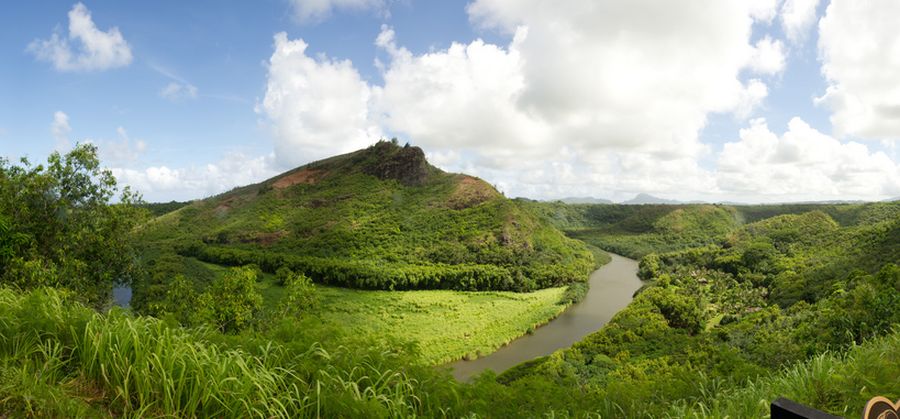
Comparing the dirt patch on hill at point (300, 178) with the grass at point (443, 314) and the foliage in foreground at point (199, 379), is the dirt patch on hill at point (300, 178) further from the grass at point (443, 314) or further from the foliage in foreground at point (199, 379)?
the foliage in foreground at point (199, 379)

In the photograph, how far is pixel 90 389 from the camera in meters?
3.72

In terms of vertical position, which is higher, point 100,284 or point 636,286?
point 100,284

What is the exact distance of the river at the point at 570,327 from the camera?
35188 mm

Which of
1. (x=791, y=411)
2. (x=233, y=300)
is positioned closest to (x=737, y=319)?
(x=233, y=300)

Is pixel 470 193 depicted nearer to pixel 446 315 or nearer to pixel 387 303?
pixel 387 303

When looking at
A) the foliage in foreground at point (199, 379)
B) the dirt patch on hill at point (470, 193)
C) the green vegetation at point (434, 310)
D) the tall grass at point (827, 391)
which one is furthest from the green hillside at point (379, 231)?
the tall grass at point (827, 391)

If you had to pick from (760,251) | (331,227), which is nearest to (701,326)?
(760,251)

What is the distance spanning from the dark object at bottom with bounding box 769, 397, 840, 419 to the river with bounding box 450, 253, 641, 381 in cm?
1906

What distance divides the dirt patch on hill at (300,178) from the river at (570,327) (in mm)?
70202

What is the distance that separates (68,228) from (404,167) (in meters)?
94.5

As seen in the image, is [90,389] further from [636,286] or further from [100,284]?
[636,286]

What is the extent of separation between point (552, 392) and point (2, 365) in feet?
31.3

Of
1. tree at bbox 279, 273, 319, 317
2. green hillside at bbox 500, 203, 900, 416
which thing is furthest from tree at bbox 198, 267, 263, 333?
green hillside at bbox 500, 203, 900, 416

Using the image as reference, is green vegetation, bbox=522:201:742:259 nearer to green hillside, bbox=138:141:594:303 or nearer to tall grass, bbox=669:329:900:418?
green hillside, bbox=138:141:594:303
